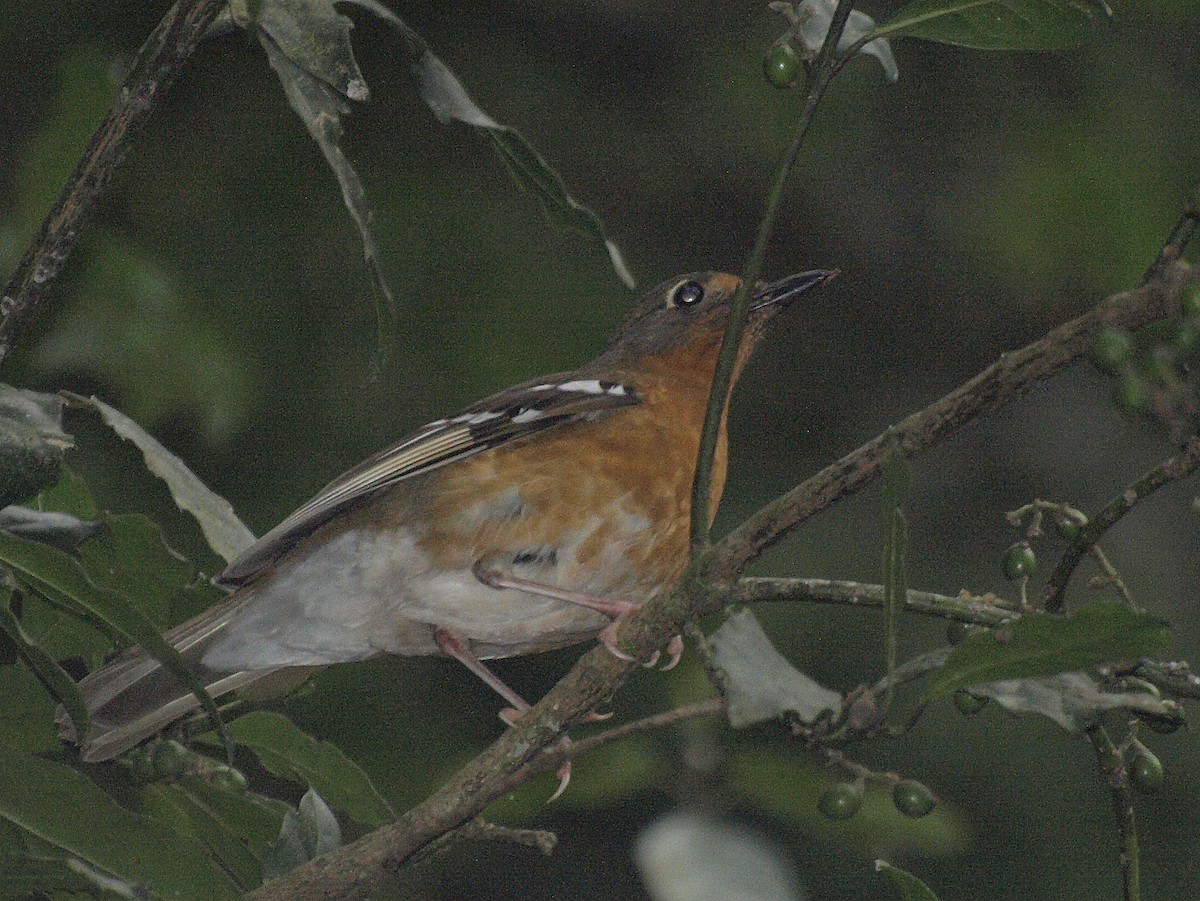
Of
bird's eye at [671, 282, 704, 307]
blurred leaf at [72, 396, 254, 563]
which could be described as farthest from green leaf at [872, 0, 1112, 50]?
bird's eye at [671, 282, 704, 307]

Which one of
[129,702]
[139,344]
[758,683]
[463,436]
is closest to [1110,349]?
[758,683]

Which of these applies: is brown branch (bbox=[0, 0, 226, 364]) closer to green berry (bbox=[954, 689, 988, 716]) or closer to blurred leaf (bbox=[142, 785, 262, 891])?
blurred leaf (bbox=[142, 785, 262, 891])

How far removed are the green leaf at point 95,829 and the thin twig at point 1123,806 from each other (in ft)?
4.27

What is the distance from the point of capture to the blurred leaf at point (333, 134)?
8.59ft

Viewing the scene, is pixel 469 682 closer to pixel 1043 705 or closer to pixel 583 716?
pixel 583 716

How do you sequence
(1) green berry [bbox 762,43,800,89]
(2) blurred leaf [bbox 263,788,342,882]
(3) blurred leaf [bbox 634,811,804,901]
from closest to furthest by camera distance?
(1) green berry [bbox 762,43,800,89]
(2) blurred leaf [bbox 263,788,342,882]
(3) blurred leaf [bbox 634,811,804,901]

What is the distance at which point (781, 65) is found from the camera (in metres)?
2.70

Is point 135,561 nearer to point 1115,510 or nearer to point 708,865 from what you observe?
point 708,865

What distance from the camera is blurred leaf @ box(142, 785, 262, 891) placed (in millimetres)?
3033

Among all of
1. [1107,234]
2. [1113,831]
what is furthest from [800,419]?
[1113,831]

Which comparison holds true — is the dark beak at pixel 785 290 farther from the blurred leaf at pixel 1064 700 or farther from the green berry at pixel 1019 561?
the blurred leaf at pixel 1064 700

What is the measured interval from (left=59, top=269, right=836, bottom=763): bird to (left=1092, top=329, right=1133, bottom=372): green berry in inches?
79.5

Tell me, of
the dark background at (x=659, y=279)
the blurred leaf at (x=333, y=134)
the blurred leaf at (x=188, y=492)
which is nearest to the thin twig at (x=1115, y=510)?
the blurred leaf at (x=333, y=134)

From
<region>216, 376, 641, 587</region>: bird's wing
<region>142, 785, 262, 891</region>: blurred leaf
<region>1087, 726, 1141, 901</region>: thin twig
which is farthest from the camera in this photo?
<region>216, 376, 641, 587</region>: bird's wing
